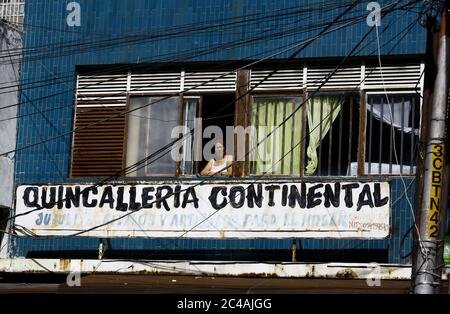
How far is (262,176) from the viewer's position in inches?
687

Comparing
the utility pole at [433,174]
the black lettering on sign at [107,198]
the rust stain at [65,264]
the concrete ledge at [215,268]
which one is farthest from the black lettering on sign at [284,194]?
the utility pole at [433,174]

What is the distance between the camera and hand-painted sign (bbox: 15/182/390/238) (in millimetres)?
16203

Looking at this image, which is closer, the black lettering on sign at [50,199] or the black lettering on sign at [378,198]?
the black lettering on sign at [378,198]

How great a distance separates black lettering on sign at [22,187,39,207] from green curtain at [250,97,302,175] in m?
3.41

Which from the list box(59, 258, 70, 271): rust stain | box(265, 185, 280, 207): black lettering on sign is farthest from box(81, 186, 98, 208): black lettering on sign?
box(265, 185, 280, 207): black lettering on sign

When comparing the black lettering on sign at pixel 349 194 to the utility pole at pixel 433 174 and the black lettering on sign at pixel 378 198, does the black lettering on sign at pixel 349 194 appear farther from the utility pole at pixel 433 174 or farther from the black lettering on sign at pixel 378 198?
the utility pole at pixel 433 174

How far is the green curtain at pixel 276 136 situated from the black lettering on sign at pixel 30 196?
3.41 meters

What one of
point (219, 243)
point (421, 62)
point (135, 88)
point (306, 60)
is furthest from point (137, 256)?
point (421, 62)

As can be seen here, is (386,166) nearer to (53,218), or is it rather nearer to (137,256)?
(137,256)

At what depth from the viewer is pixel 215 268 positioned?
16188 millimetres

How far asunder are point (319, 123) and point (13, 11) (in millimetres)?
5967

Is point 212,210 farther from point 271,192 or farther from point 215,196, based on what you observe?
point 271,192

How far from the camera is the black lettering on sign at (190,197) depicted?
17.0 metres
